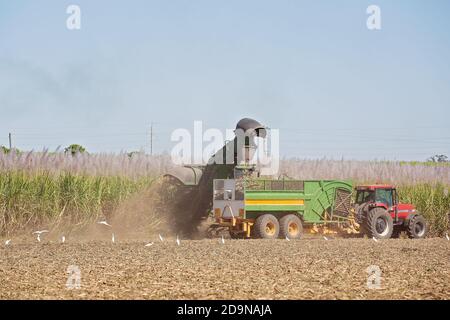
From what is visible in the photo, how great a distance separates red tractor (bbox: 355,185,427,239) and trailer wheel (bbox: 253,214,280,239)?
2.93m

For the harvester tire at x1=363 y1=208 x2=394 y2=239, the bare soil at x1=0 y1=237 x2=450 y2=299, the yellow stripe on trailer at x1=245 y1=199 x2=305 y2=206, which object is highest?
the yellow stripe on trailer at x1=245 y1=199 x2=305 y2=206

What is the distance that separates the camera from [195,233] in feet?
74.3

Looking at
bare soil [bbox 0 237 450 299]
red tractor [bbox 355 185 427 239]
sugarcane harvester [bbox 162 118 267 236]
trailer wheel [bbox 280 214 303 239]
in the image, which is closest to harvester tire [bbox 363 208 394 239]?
red tractor [bbox 355 185 427 239]

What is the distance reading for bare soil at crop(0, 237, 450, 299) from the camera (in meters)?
10.5

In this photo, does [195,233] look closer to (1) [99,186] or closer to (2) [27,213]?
(1) [99,186]

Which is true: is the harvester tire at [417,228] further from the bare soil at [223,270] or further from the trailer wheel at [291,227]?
the bare soil at [223,270]

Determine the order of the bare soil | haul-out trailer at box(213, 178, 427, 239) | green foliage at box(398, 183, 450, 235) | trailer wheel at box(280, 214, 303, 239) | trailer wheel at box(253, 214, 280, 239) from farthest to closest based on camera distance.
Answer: green foliage at box(398, 183, 450, 235), trailer wheel at box(280, 214, 303, 239), haul-out trailer at box(213, 178, 427, 239), trailer wheel at box(253, 214, 280, 239), the bare soil

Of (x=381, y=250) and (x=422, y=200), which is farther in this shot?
(x=422, y=200)

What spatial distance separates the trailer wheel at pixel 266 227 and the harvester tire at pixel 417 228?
4756 mm

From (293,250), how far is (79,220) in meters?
7.14

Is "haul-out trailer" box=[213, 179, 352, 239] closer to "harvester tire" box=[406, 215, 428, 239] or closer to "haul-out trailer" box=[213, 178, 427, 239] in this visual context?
"haul-out trailer" box=[213, 178, 427, 239]

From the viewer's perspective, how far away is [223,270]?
12672 millimetres

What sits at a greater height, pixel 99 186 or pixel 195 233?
pixel 99 186
